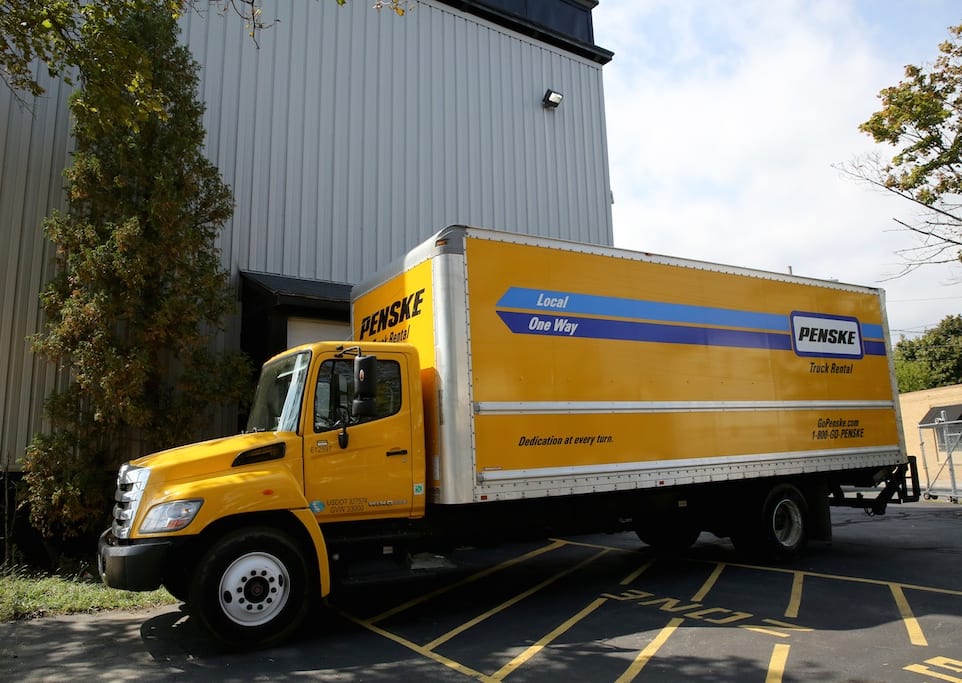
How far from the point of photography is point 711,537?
12.3 metres

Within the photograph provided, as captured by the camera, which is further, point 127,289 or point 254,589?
point 127,289

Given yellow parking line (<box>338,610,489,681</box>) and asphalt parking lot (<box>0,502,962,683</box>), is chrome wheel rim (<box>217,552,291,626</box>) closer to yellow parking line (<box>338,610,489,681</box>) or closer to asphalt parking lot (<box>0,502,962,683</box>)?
asphalt parking lot (<box>0,502,962,683</box>)

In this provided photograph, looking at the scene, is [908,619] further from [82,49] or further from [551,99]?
[551,99]

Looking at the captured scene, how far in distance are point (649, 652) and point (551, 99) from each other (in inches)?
569

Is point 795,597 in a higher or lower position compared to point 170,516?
lower

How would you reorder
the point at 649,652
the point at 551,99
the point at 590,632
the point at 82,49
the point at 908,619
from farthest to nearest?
1. the point at 551,99
2. the point at 82,49
3. the point at 908,619
4. the point at 590,632
5. the point at 649,652

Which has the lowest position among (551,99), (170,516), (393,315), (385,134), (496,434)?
(170,516)

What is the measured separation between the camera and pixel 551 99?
1702 centimetres

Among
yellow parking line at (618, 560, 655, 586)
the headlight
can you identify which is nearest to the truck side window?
the headlight

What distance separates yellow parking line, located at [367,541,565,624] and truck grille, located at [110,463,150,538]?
97.3 inches

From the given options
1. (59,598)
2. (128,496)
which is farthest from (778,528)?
(59,598)

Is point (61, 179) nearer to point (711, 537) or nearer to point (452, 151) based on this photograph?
point (452, 151)

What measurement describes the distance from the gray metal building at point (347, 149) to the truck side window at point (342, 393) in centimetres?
480

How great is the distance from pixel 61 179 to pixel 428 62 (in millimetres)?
8324
